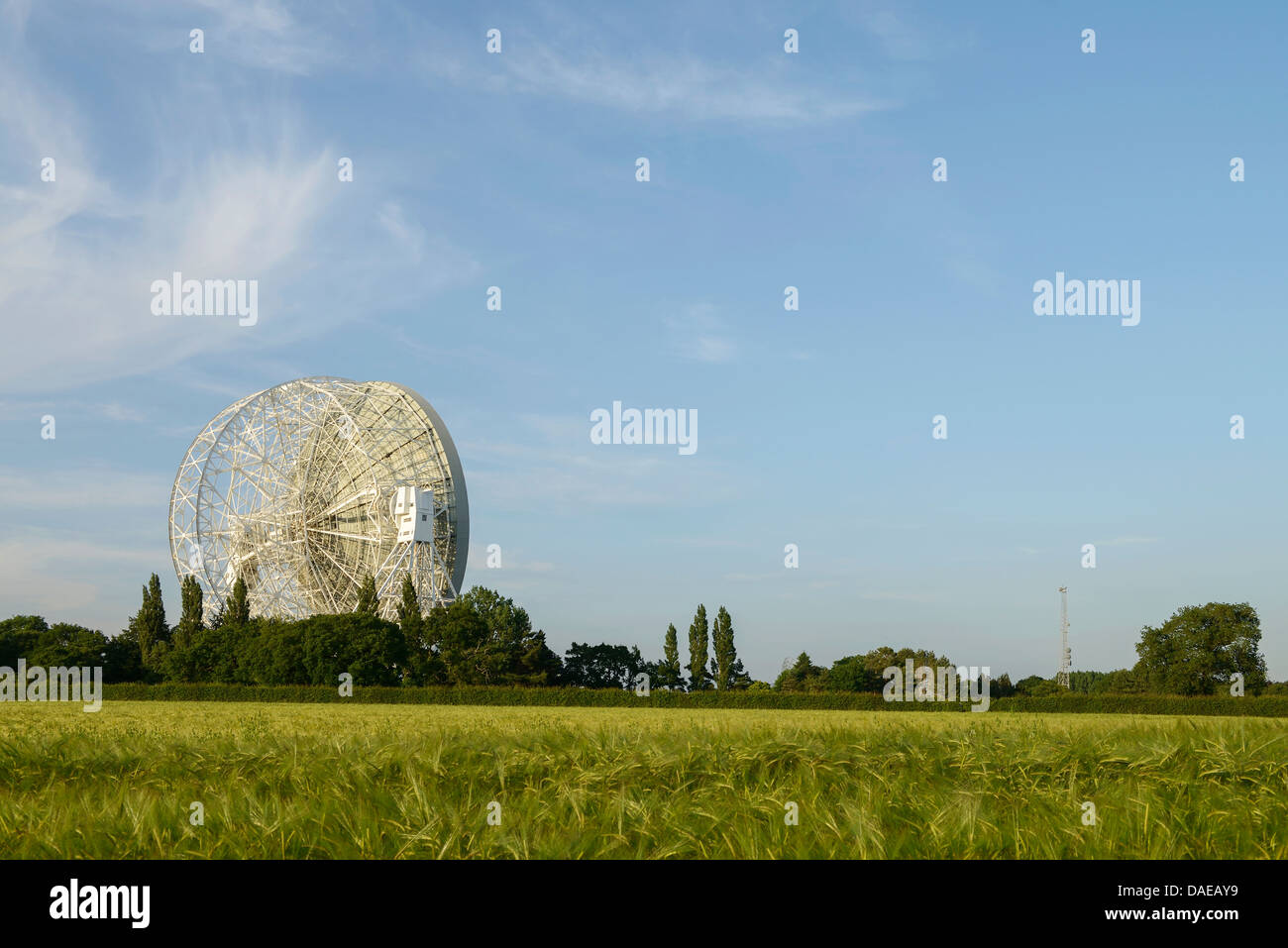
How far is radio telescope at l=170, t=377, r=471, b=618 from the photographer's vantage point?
257 feet

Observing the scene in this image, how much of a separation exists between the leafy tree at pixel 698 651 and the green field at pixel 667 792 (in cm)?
9165

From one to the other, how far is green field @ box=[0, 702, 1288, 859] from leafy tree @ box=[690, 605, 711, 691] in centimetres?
9165

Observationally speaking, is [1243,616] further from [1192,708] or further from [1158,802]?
[1158,802]

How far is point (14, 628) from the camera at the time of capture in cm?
11538

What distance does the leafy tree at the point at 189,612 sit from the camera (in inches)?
3693

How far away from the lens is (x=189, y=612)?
9644cm

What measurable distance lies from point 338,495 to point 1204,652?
85.1 m

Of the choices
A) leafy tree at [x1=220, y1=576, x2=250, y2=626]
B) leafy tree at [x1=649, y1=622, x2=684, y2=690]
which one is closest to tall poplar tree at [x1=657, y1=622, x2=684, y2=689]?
leafy tree at [x1=649, y1=622, x2=684, y2=690]

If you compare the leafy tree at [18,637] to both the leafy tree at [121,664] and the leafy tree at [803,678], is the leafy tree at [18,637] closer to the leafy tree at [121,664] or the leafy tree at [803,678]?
the leafy tree at [121,664]

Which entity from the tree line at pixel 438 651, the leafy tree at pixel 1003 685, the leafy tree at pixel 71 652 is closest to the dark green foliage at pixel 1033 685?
the leafy tree at pixel 1003 685

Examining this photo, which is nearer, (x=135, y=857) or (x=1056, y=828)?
(x=135, y=857)

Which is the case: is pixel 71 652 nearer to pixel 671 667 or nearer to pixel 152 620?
pixel 152 620

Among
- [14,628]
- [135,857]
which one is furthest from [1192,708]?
[14,628]
